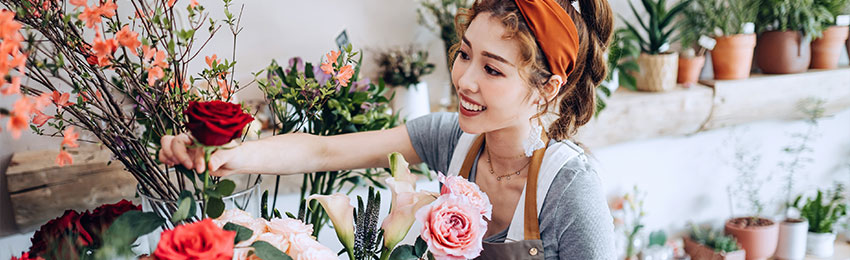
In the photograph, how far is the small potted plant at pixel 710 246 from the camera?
2.44 m

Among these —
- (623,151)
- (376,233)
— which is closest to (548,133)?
(376,233)

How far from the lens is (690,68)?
2.19 m

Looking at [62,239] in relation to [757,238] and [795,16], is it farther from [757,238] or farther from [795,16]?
[757,238]

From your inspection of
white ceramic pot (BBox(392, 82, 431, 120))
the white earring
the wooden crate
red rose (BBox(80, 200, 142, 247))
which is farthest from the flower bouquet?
white ceramic pot (BBox(392, 82, 431, 120))

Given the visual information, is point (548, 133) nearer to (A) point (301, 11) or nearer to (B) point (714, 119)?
(A) point (301, 11)

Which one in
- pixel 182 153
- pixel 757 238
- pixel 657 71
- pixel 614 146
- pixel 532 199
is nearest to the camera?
pixel 182 153

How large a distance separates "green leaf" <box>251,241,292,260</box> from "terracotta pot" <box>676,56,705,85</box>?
1.97 m

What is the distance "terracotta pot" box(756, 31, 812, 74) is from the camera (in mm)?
2260

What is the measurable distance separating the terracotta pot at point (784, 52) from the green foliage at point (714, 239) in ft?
2.39

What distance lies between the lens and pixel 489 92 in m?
0.93

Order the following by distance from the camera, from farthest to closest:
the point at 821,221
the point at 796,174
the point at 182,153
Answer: the point at 796,174 → the point at 821,221 → the point at 182,153

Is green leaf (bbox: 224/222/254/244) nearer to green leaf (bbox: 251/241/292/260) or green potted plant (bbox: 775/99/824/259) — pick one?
green leaf (bbox: 251/241/292/260)

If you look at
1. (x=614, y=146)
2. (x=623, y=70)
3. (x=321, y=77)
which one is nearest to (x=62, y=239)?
(x=321, y=77)

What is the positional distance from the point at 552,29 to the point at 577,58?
117 mm
